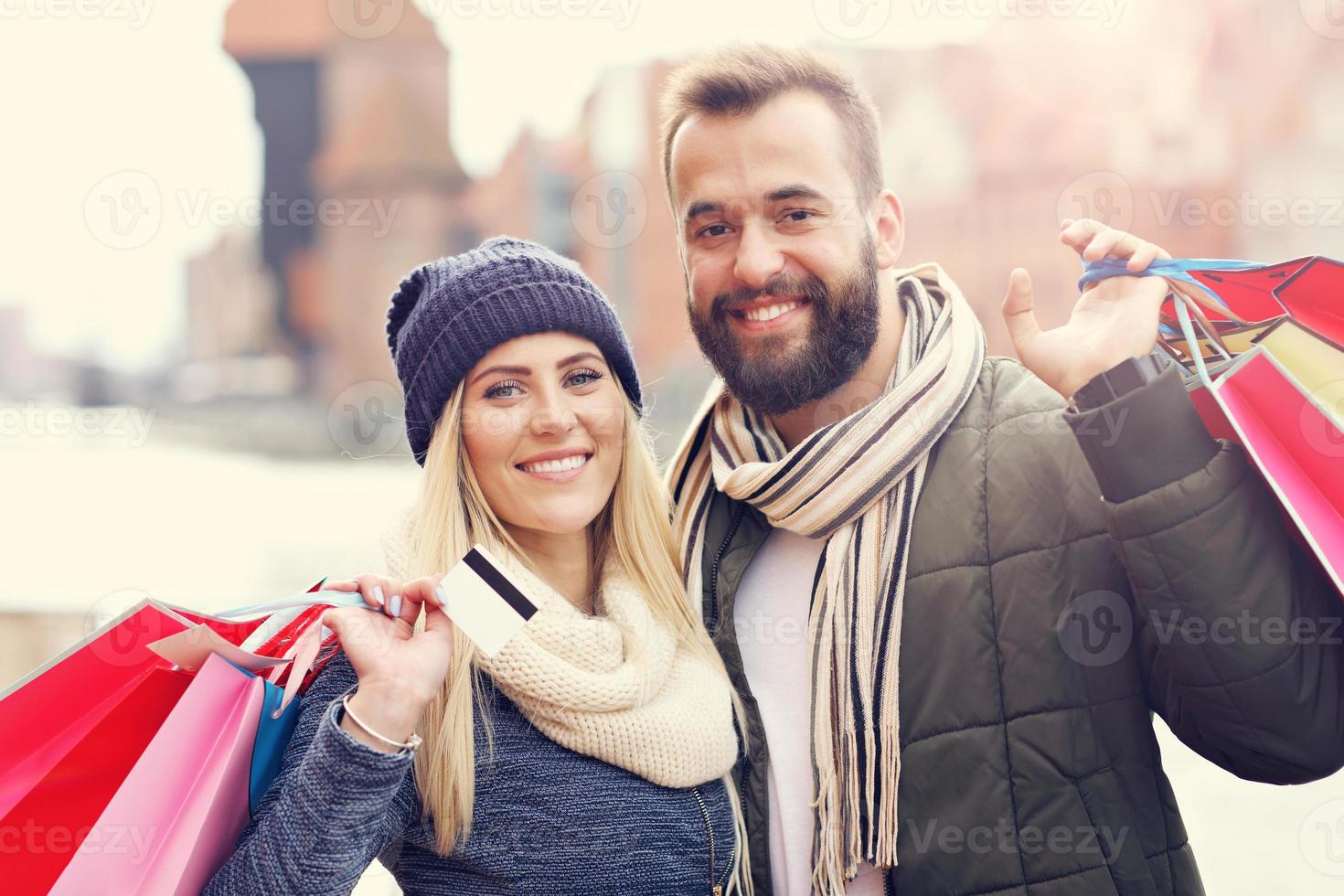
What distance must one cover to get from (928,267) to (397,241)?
3976 centimetres

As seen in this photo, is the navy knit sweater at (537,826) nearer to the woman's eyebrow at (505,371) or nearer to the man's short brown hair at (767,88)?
the woman's eyebrow at (505,371)

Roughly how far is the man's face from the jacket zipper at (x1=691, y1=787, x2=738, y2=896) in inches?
33.9

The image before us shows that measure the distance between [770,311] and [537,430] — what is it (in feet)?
2.06

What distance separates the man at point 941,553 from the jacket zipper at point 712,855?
0.08 m

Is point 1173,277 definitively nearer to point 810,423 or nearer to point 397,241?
point 810,423

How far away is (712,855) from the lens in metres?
2.03

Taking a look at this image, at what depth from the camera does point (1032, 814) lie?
1.90 meters

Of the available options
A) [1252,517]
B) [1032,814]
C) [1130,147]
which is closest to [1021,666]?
[1032,814]

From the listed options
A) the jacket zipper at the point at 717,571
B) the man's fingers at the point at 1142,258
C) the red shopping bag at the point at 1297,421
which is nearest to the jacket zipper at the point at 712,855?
the jacket zipper at the point at 717,571

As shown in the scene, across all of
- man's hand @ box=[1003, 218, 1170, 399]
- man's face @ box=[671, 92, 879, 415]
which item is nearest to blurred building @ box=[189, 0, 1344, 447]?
man's face @ box=[671, 92, 879, 415]

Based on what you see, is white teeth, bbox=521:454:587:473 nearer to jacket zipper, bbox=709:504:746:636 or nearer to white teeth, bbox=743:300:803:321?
jacket zipper, bbox=709:504:746:636

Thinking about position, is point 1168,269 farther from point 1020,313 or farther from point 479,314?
point 479,314

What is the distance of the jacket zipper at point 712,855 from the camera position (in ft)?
6.66

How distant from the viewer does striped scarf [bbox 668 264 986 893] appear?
203cm
